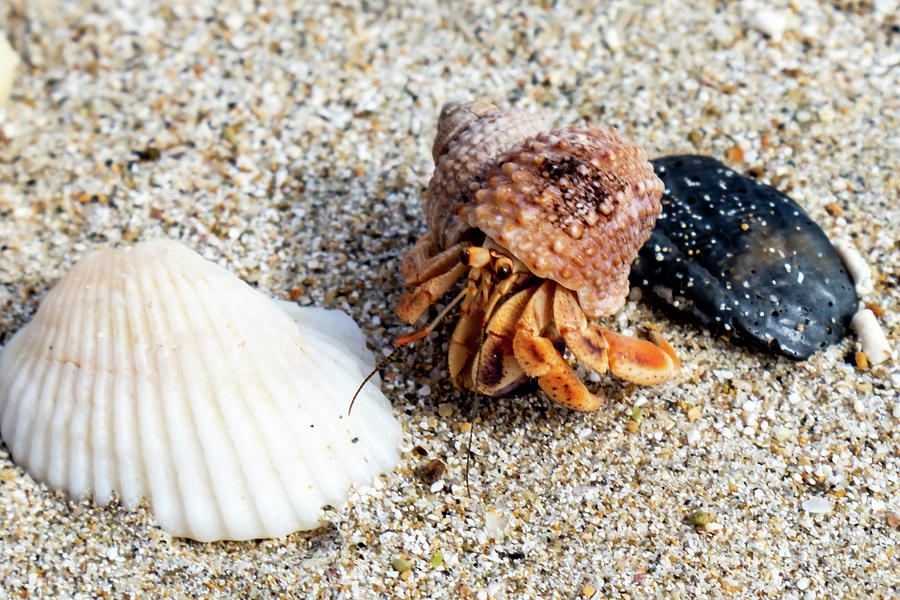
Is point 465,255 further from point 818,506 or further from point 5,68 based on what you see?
point 5,68

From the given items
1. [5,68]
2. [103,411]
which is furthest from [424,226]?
[5,68]

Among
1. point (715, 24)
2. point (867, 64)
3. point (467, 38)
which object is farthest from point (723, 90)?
point (467, 38)

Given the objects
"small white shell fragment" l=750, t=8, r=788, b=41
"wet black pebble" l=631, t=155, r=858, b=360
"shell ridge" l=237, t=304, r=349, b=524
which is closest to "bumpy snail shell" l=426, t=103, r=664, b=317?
"wet black pebble" l=631, t=155, r=858, b=360

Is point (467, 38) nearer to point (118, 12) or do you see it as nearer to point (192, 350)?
point (118, 12)

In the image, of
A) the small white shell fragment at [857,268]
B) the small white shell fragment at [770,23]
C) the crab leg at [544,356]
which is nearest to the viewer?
the crab leg at [544,356]

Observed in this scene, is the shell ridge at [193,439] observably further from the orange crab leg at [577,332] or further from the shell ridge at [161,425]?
the orange crab leg at [577,332]

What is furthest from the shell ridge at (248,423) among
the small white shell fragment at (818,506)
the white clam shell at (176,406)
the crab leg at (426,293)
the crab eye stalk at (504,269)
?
the small white shell fragment at (818,506)
